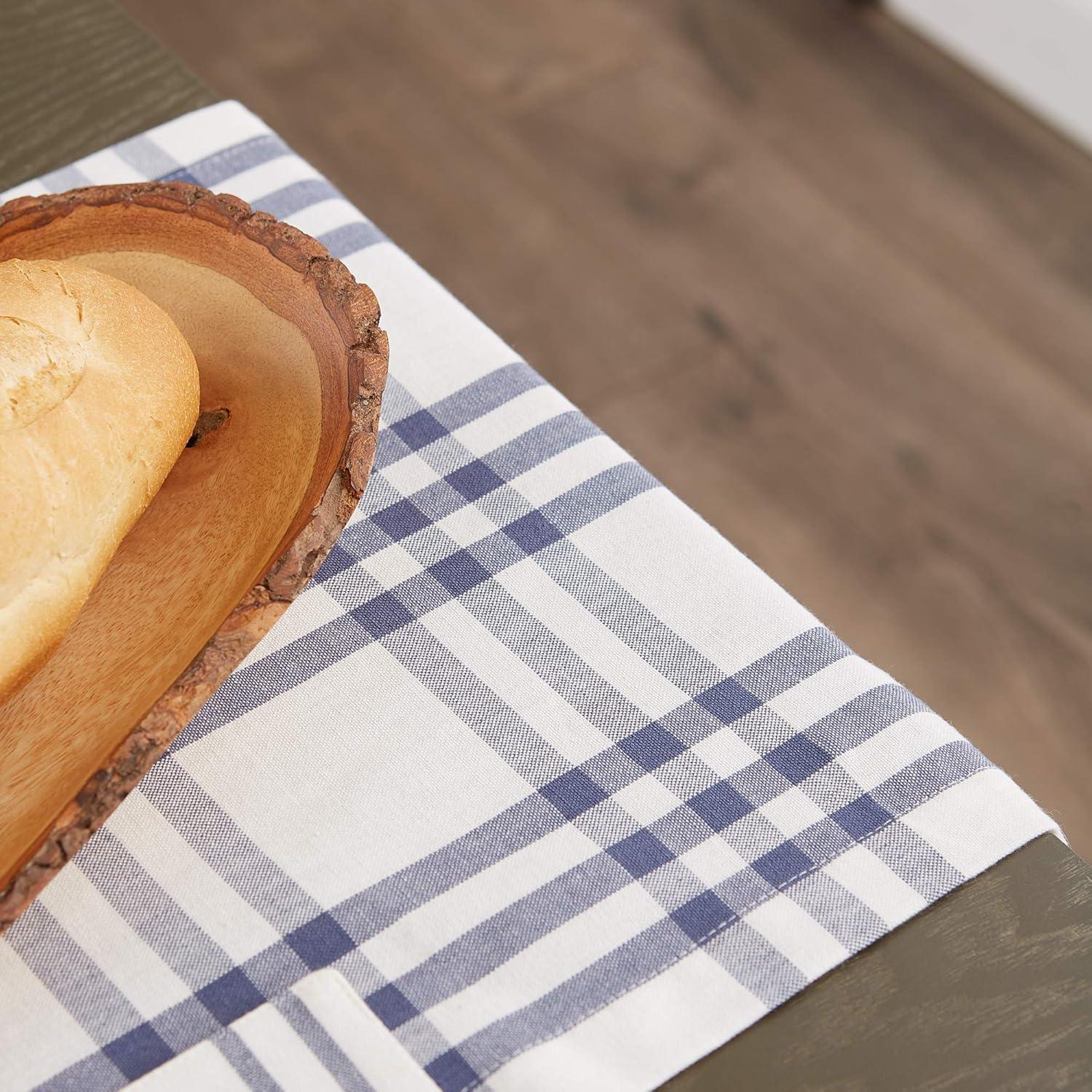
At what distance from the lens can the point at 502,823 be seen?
0.56 m

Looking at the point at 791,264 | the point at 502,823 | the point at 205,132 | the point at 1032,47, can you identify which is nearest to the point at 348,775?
the point at 502,823

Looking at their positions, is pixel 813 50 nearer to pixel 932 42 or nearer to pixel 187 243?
pixel 932 42

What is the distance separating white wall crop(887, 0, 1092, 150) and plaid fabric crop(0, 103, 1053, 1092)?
1.49 metres

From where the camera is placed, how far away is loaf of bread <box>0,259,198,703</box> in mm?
494

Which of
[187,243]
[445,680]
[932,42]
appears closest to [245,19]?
[932,42]

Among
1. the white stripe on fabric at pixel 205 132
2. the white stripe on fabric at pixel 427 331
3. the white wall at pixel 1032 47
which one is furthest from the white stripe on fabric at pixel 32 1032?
the white wall at pixel 1032 47

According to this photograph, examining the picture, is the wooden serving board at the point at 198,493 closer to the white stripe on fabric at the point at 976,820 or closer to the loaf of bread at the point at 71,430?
the loaf of bread at the point at 71,430

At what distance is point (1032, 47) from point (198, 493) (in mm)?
1715

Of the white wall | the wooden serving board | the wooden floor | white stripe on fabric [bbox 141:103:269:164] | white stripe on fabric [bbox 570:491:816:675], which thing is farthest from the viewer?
the white wall

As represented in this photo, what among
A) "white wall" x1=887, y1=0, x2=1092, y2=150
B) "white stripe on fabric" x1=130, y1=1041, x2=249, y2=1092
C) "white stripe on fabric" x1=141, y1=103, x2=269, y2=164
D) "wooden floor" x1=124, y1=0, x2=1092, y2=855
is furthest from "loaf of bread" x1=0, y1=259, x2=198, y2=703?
"white wall" x1=887, y1=0, x2=1092, y2=150

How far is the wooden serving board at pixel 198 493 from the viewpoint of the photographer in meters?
0.46

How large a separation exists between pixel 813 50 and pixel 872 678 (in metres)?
1.60

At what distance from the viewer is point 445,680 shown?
1.96 feet

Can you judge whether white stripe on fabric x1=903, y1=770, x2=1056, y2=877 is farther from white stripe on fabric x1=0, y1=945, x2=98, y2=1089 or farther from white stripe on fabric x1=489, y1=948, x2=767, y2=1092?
white stripe on fabric x1=0, y1=945, x2=98, y2=1089
